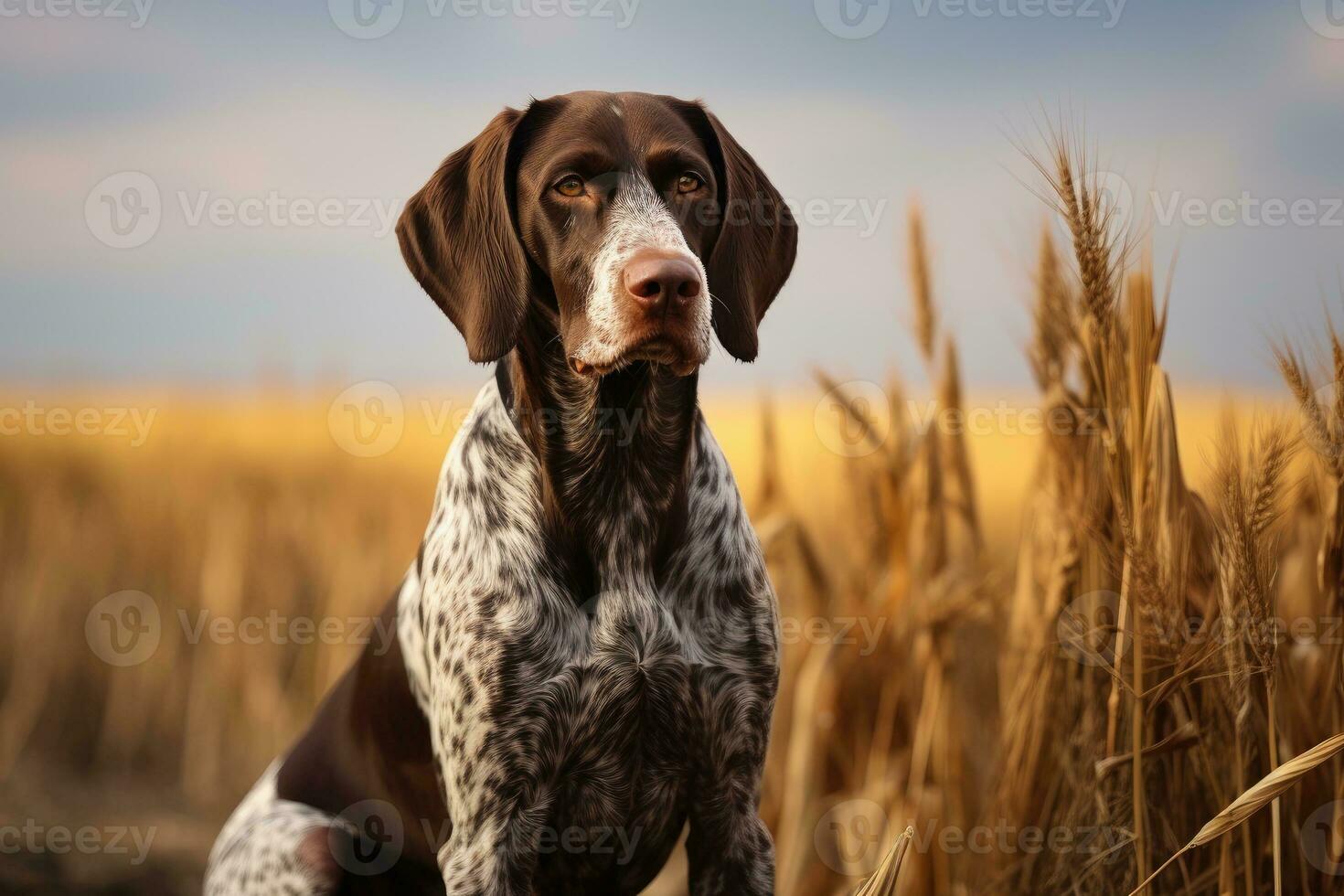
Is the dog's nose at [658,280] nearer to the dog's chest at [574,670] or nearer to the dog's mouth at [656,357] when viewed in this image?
the dog's mouth at [656,357]

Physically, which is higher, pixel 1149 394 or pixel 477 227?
pixel 477 227

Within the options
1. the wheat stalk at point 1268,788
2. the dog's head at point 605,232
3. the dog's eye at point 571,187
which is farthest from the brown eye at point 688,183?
the wheat stalk at point 1268,788

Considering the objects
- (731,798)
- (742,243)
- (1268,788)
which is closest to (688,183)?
(742,243)

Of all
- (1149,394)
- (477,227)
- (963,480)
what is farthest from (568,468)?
(963,480)

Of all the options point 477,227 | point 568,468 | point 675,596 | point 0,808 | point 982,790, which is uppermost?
point 477,227

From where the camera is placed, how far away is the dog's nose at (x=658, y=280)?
241 cm

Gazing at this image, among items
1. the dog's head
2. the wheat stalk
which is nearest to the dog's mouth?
the dog's head

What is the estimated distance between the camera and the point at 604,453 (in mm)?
2898

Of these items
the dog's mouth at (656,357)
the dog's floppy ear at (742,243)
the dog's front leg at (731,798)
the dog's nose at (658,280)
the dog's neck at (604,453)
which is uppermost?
the dog's floppy ear at (742,243)

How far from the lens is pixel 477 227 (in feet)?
9.21

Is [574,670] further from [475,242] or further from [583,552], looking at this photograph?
[475,242]

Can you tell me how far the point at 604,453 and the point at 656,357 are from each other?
1.38 ft

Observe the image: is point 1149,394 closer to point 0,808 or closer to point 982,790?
point 982,790

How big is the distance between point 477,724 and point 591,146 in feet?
4.46
